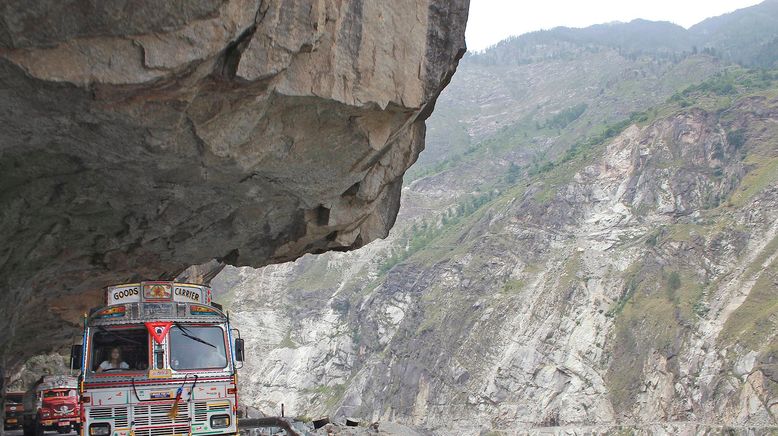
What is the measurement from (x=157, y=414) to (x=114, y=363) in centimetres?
101

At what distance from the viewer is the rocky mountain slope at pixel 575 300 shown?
225 ft

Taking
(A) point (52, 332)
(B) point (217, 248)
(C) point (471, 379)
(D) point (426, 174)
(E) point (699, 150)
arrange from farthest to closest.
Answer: (D) point (426, 174)
(E) point (699, 150)
(C) point (471, 379)
(A) point (52, 332)
(B) point (217, 248)

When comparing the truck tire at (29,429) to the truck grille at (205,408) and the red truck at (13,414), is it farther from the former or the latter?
the truck grille at (205,408)

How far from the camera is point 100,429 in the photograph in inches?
403

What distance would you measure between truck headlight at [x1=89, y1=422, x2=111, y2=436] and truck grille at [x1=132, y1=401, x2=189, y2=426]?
0.37 metres

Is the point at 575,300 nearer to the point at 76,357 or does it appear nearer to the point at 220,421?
the point at 220,421

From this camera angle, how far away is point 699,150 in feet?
318

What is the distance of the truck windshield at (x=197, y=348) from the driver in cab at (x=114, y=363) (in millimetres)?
719

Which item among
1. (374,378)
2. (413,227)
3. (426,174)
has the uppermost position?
(426,174)

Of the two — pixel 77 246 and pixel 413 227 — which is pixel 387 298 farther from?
pixel 77 246

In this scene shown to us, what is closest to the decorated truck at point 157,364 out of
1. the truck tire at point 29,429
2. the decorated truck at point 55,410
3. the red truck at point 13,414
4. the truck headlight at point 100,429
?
the truck headlight at point 100,429

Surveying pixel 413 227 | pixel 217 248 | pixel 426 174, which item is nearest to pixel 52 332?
pixel 217 248

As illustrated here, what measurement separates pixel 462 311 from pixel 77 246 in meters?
79.5

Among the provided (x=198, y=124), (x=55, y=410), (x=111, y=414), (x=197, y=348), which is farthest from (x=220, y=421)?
(x=55, y=410)
